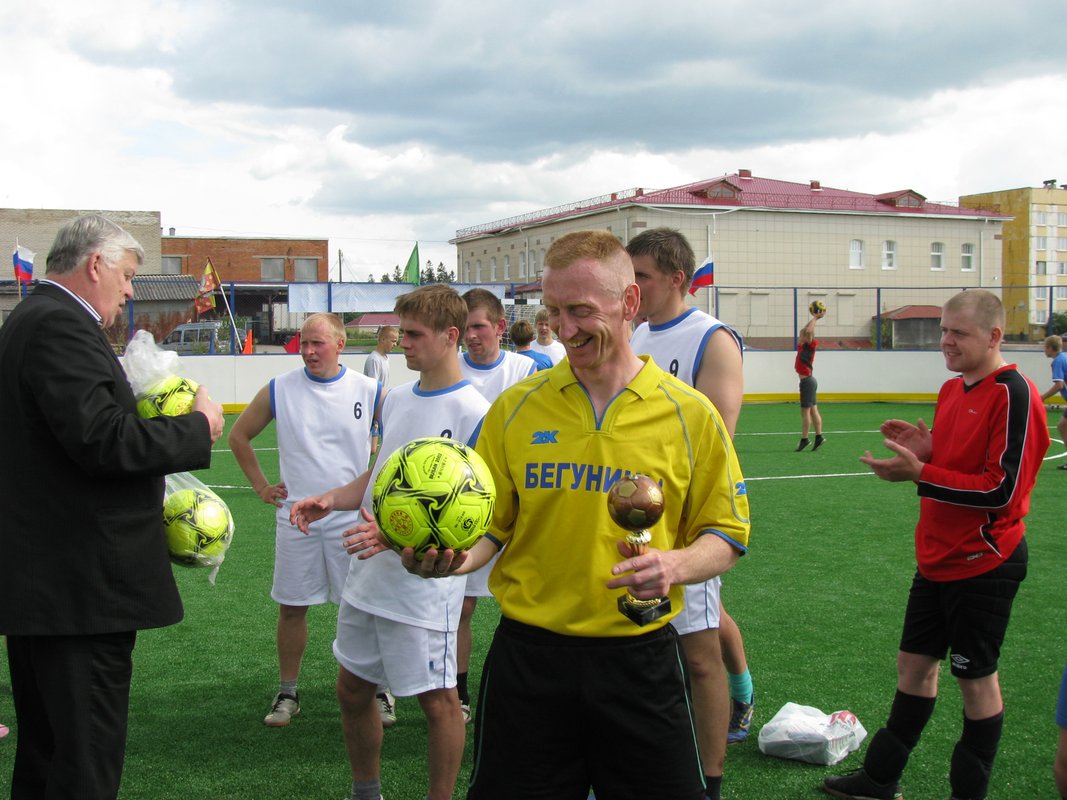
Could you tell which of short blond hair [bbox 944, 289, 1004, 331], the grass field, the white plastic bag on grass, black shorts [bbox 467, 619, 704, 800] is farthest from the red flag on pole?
black shorts [bbox 467, 619, 704, 800]

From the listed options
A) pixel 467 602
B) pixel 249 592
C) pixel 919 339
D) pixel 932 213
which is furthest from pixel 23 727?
pixel 932 213

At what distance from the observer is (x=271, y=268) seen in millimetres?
62781

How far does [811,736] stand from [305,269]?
204ft

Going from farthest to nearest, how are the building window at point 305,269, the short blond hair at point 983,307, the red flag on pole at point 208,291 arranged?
the building window at point 305,269 < the red flag on pole at point 208,291 < the short blond hair at point 983,307

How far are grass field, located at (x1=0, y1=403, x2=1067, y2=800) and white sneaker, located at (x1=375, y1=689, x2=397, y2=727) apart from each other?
0.07 meters

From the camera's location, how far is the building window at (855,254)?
55219mm

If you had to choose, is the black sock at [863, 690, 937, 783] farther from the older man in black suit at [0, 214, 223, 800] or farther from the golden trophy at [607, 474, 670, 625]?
the older man in black suit at [0, 214, 223, 800]

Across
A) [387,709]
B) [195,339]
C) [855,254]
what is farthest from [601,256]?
[855,254]

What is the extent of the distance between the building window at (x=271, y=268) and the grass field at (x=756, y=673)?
5464 centimetres

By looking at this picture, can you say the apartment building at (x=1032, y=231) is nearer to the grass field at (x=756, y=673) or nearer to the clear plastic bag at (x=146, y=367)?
the grass field at (x=756, y=673)

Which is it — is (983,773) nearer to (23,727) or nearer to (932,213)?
(23,727)

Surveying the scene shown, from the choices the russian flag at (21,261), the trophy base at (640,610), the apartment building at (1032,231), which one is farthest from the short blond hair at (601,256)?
the apartment building at (1032,231)

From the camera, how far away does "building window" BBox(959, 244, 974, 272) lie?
187ft

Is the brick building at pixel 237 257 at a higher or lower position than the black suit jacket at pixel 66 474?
higher
